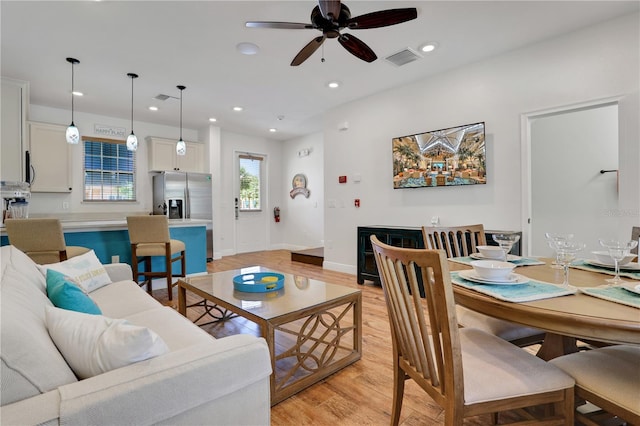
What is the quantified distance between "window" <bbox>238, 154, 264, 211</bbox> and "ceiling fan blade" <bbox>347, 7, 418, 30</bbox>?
206 inches

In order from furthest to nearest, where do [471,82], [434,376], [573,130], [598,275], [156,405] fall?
[573,130], [471,82], [598,275], [434,376], [156,405]

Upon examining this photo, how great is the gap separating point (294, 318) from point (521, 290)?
1.12 meters

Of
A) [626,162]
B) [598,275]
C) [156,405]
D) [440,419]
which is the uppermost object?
[626,162]

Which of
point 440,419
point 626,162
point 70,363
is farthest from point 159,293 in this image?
point 626,162

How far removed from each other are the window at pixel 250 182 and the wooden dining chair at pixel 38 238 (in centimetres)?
427

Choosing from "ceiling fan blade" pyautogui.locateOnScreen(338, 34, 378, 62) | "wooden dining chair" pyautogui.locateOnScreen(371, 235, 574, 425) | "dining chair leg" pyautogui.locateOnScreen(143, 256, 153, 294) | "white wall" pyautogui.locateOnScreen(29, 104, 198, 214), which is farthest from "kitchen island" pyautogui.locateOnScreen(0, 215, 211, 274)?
"wooden dining chair" pyautogui.locateOnScreen(371, 235, 574, 425)

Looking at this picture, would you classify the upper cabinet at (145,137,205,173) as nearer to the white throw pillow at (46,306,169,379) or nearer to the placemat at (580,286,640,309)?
the white throw pillow at (46,306,169,379)

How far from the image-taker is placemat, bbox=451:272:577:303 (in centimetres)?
109

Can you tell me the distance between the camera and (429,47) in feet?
10.3

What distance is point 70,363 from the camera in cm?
90

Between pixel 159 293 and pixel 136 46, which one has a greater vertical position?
pixel 136 46

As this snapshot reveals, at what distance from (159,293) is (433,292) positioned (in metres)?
3.70

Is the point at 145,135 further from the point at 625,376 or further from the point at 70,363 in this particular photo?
the point at 625,376

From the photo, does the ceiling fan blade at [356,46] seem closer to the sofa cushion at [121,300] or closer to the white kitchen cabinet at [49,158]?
the sofa cushion at [121,300]
